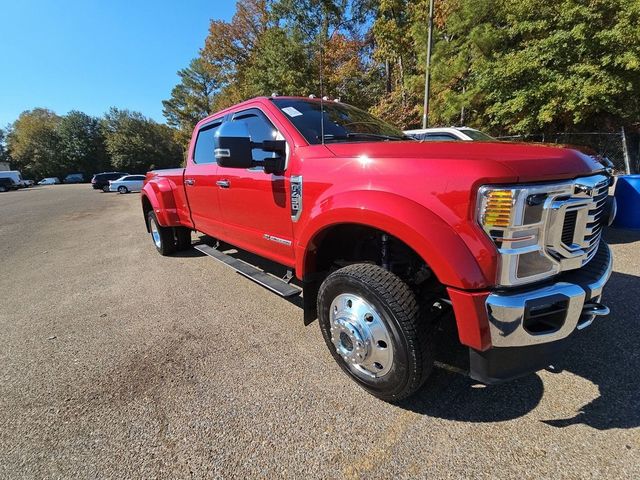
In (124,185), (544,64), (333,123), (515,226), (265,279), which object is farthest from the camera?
(124,185)

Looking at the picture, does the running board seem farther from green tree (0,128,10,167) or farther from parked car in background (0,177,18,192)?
green tree (0,128,10,167)

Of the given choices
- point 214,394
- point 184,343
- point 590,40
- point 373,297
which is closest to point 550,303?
point 373,297

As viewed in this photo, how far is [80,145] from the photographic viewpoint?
198 feet

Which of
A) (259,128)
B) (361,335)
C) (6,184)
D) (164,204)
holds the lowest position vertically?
(6,184)

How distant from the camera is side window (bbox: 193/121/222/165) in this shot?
159 inches

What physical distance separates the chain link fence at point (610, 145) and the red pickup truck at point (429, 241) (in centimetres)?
1275

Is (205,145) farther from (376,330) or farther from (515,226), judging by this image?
(515,226)

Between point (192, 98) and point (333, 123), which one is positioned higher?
point (192, 98)

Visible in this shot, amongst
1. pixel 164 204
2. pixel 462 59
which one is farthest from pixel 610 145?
pixel 164 204

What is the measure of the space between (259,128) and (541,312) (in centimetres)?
253

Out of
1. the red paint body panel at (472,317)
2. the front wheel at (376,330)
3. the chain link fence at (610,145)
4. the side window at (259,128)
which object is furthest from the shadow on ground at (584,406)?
the chain link fence at (610,145)

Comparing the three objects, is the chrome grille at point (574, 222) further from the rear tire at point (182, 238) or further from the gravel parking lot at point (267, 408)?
the rear tire at point (182, 238)

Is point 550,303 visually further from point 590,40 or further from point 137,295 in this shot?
point 590,40

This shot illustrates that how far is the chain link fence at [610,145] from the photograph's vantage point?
41.8 ft
